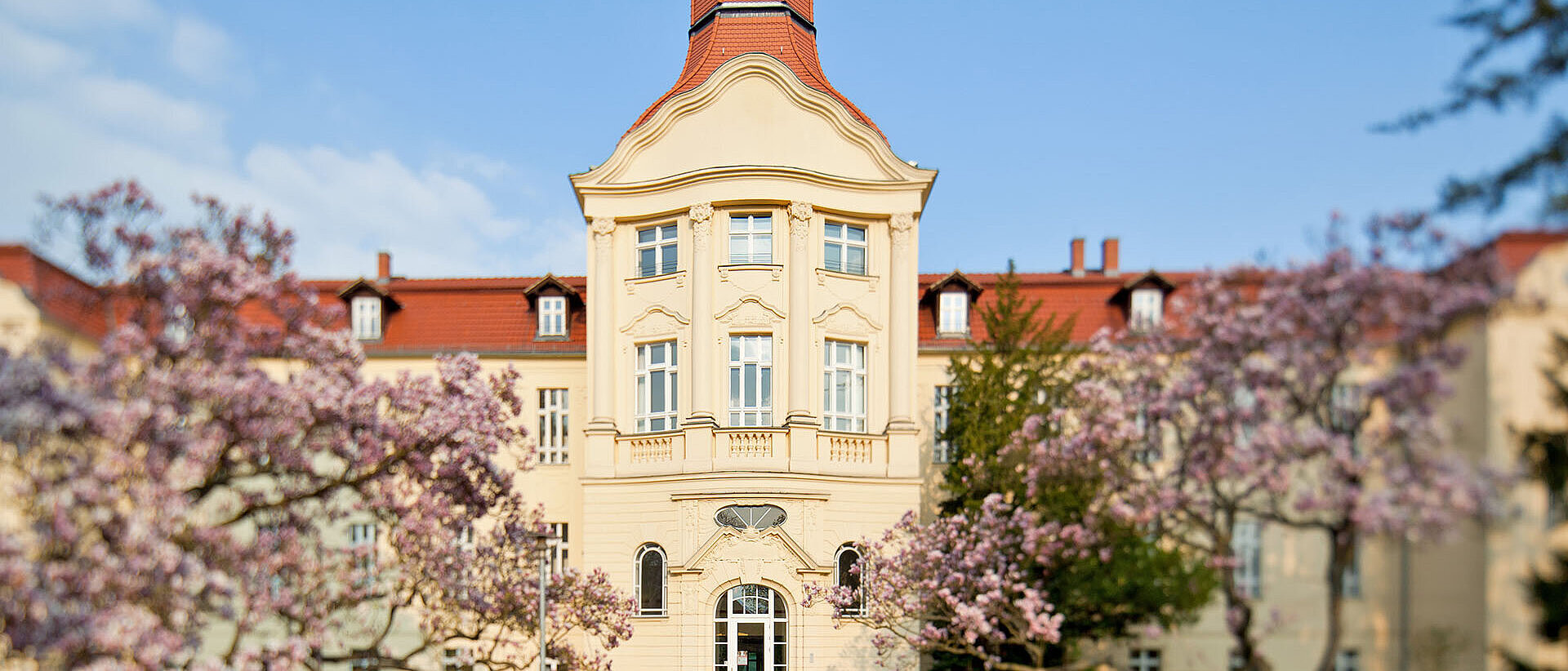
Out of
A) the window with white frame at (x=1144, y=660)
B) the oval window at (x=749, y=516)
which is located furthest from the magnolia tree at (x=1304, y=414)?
the oval window at (x=749, y=516)

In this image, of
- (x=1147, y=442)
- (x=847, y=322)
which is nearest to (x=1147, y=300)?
(x=847, y=322)

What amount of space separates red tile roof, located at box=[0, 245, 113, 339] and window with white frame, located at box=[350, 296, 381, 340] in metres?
16.7

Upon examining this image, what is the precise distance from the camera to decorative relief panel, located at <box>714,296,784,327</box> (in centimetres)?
2698

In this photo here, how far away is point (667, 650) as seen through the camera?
86.7ft

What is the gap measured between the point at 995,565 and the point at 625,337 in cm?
1046

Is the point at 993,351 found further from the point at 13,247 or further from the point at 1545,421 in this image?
the point at 13,247

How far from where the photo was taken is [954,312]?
29984mm

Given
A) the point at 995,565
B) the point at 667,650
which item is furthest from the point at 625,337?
the point at 995,565

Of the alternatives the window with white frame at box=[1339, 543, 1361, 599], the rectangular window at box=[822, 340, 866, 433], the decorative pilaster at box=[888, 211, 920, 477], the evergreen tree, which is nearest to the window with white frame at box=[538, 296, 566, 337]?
the rectangular window at box=[822, 340, 866, 433]

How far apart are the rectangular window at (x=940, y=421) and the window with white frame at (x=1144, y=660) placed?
5509mm

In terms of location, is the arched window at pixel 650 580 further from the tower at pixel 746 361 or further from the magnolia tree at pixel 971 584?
the magnolia tree at pixel 971 584

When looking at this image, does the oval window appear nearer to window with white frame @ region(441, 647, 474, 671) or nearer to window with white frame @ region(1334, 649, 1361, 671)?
window with white frame @ region(441, 647, 474, 671)

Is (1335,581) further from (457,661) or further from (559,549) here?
(559,549)

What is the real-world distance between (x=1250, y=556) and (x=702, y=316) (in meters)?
12.7
